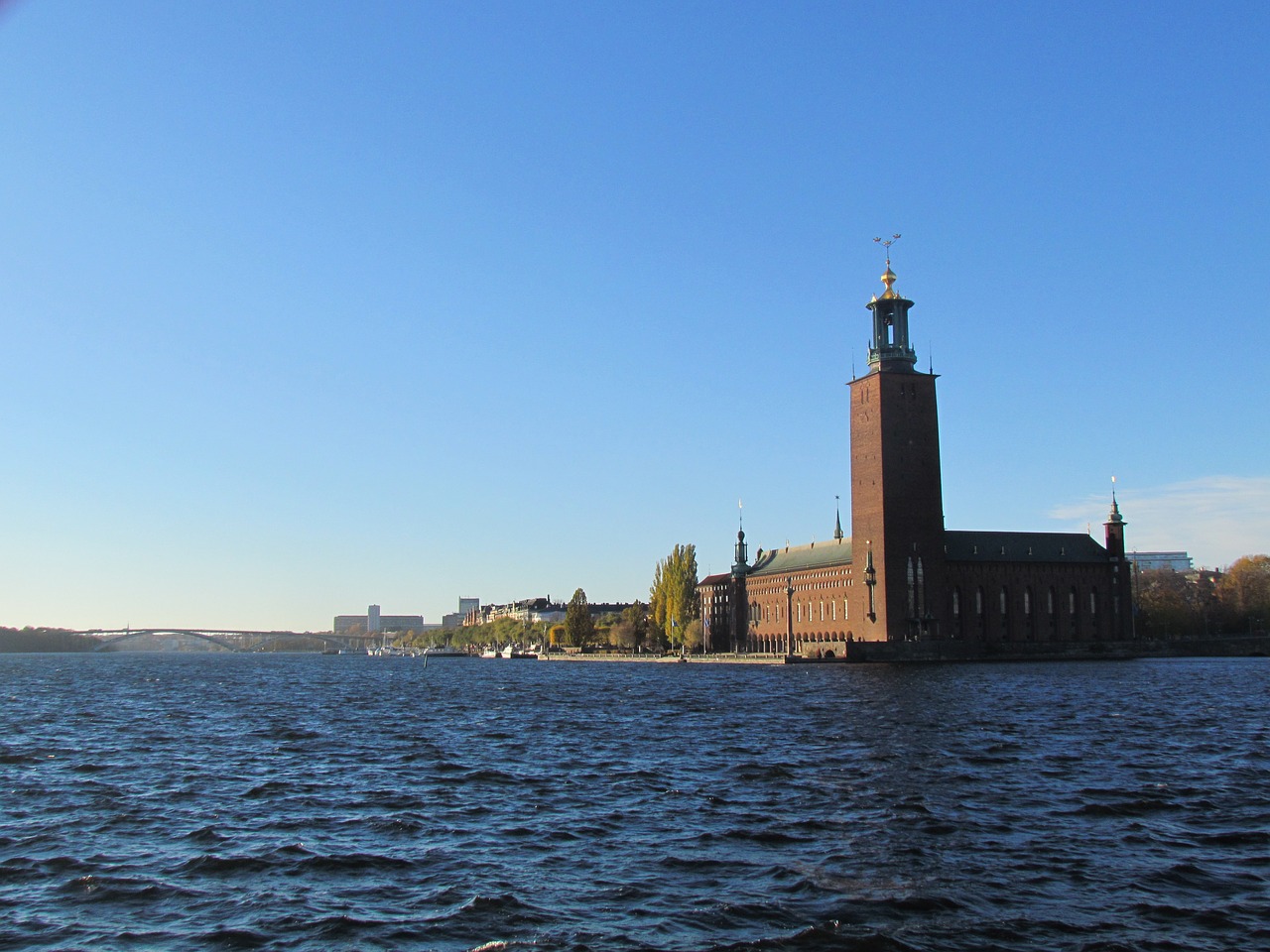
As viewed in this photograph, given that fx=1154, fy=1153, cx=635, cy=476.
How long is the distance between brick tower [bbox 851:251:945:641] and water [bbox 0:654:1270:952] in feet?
242

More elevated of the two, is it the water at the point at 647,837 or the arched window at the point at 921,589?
the arched window at the point at 921,589

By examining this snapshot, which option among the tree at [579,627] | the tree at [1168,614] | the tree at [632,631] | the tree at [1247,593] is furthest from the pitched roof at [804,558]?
the tree at [1247,593]

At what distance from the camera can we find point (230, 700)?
6531 cm

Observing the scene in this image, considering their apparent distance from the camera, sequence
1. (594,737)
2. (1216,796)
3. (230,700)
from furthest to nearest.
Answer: (230,700), (594,737), (1216,796)

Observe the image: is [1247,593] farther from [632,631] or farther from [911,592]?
[632,631]

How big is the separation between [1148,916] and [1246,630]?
158 meters

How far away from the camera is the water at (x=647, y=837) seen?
13664mm

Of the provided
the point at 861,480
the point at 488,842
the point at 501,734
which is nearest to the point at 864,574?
the point at 861,480

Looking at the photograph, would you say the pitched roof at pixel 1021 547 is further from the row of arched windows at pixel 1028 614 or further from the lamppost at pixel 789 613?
the lamppost at pixel 789 613

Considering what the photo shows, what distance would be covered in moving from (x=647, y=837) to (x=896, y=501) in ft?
329

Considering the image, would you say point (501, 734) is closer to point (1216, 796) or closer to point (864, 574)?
point (1216, 796)

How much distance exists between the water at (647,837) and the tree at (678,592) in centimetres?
11113

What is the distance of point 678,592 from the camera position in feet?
501

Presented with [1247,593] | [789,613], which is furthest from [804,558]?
[1247,593]
